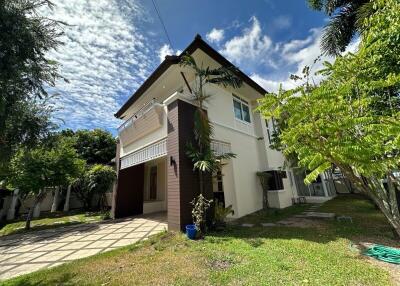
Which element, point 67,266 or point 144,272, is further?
point 67,266

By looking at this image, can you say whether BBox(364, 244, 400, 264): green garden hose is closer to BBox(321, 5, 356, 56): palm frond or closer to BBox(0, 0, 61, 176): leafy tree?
BBox(0, 0, 61, 176): leafy tree

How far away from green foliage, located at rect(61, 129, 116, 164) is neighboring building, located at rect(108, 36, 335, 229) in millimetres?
9225

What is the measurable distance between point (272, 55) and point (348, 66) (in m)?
7.78

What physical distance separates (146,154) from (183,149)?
11.4 ft

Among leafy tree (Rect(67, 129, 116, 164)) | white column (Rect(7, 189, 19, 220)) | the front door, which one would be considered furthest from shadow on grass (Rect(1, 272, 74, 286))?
leafy tree (Rect(67, 129, 116, 164))

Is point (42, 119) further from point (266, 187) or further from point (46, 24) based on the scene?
point (266, 187)

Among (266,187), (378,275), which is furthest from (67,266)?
(266,187)

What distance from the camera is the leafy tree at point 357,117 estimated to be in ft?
11.7

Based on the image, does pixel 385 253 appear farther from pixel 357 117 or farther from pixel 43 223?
pixel 43 223

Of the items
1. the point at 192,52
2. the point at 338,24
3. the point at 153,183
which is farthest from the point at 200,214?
the point at 338,24

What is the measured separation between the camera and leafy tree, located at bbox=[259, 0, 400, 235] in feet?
11.7

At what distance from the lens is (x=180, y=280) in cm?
400

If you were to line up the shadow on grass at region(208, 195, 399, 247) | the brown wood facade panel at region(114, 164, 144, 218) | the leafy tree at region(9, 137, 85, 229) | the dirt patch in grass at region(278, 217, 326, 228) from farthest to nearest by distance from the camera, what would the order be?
1. the brown wood facade panel at region(114, 164, 144, 218)
2. the leafy tree at region(9, 137, 85, 229)
3. the dirt patch in grass at region(278, 217, 326, 228)
4. the shadow on grass at region(208, 195, 399, 247)

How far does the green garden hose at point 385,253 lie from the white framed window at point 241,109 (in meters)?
8.87
